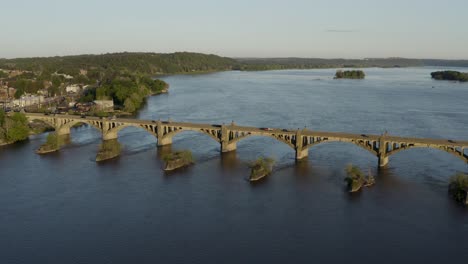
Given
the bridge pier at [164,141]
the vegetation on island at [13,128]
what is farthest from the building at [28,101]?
the bridge pier at [164,141]

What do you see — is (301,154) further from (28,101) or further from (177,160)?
(28,101)

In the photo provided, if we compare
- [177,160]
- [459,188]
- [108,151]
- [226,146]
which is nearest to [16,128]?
[108,151]

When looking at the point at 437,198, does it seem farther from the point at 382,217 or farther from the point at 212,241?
the point at 212,241

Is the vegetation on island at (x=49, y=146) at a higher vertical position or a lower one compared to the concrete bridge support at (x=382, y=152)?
lower

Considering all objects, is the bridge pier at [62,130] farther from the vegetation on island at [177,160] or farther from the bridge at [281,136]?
the vegetation on island at [177,160]

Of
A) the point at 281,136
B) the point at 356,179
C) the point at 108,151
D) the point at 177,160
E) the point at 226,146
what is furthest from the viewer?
the point at 226,146

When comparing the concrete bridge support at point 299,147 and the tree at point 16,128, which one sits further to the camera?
the tree at point 16,128

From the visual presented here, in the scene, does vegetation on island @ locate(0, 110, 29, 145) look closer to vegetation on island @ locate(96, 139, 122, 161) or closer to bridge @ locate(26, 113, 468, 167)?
bridge @ locate(26, 113, 468, 167)
